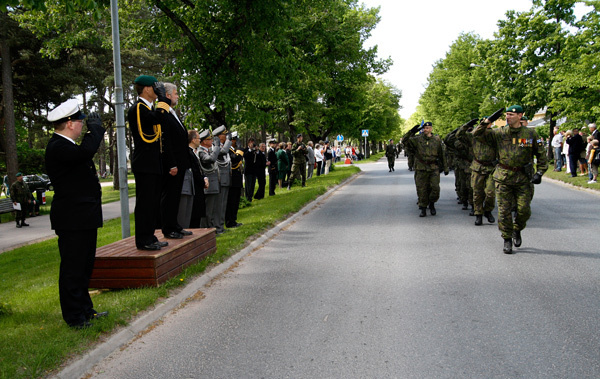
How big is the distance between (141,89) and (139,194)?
1217 mm

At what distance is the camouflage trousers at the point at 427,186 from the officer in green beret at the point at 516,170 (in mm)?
3810

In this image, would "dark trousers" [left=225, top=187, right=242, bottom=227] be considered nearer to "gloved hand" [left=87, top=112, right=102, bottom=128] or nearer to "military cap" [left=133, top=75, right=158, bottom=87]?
"military cap" [left=133, top=75, right=158, bottom=87]

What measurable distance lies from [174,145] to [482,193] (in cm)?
671

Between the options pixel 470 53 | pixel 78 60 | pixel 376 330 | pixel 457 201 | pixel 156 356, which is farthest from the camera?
pixel 470 53

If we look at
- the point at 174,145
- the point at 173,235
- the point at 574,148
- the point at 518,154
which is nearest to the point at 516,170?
the point at 518,154

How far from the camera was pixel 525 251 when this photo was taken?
767 cm

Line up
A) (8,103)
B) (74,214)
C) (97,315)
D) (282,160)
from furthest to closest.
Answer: (8,103) → (282,160) → (97,315) → (74,214)

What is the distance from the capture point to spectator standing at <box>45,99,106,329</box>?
4348 mm

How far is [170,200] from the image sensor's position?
6.66m

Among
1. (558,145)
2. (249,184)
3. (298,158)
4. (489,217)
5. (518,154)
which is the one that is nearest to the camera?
(518,154)

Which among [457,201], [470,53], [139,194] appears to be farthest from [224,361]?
[470,53]

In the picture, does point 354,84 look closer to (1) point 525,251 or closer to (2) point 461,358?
(1) point 525,251

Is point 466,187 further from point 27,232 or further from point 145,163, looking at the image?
point 27,232

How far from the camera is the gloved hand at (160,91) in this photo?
580cm
